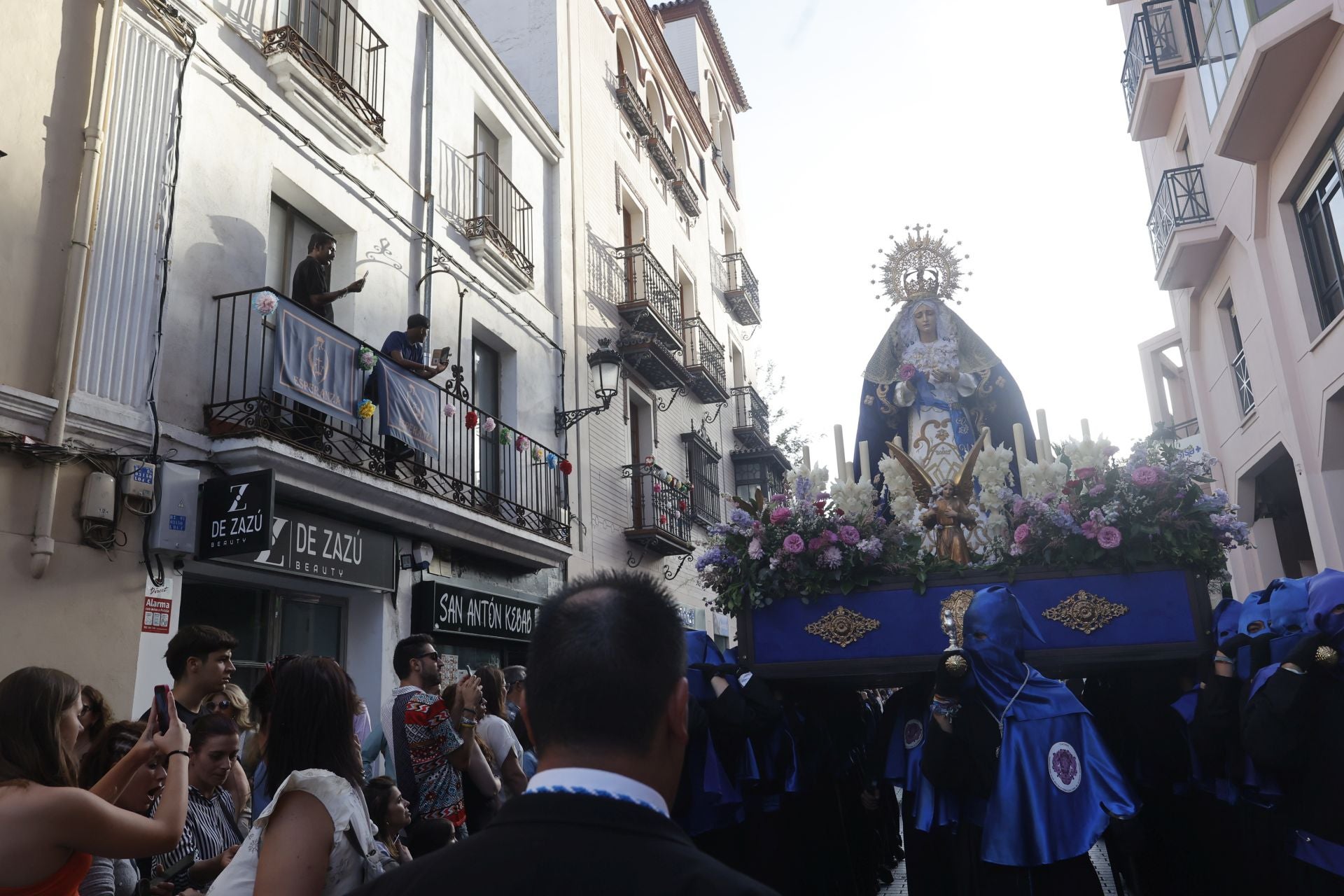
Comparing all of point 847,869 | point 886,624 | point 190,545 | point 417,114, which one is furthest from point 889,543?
point 417,114

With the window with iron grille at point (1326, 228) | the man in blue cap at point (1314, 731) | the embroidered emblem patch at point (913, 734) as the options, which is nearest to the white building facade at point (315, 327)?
the embroidered emblem patch at point (913, 734)

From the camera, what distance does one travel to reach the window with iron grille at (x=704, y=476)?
1903cm

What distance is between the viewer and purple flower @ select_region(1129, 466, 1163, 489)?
508 cm

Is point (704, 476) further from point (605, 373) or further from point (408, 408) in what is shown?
point (408, 408)

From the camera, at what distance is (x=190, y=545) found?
7.32m

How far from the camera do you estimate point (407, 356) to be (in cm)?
1002

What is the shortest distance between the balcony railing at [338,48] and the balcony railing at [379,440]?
2.46 m

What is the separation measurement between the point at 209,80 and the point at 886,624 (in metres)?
6.83

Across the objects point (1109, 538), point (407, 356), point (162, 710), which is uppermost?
point (407, 356)

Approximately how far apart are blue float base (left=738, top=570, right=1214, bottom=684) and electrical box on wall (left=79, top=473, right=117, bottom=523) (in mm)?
4172

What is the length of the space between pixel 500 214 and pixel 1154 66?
9.13 meters

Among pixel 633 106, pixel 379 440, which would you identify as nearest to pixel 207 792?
pixel 379 440

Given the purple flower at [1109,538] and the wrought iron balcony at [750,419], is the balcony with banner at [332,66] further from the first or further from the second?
the wrought iron balcony at [750,419]

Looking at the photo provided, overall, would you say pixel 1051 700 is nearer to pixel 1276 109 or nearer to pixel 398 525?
pixel 398 525
